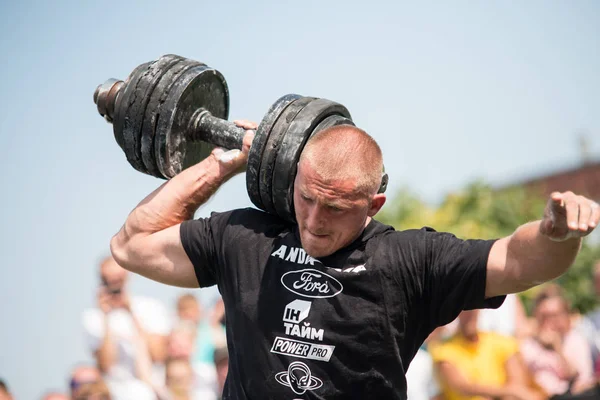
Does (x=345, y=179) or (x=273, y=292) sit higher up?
(x=345, y=179)

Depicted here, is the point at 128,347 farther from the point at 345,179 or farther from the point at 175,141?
the point at 345,179

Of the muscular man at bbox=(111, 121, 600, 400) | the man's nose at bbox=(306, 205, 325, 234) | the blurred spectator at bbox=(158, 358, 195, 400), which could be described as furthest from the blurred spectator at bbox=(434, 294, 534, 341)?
the man's nose at bbox=(306, 205, 325, 234)

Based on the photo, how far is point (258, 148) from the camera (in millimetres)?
3523

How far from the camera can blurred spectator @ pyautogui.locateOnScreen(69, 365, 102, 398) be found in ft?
21.3

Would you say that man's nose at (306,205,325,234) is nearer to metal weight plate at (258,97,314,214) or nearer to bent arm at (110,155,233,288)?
metal weight plate at (258,97,314,214)

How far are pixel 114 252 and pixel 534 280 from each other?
1.91 metres

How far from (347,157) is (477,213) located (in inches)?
909

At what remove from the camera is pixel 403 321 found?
10.7 ft

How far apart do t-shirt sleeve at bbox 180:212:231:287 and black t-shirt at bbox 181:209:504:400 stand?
239 millimetres

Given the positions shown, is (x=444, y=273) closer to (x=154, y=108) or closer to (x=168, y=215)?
(x=168, y=215)

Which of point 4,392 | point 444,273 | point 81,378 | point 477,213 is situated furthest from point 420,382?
point 477,213

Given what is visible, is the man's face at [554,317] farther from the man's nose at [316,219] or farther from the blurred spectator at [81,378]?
the man's nose at [316,219]

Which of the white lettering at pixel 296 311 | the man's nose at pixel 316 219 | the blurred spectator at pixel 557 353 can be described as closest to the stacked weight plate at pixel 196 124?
the man's nose at pixel 316 219

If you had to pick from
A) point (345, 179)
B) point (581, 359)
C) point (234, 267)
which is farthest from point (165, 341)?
point (345, 179)
